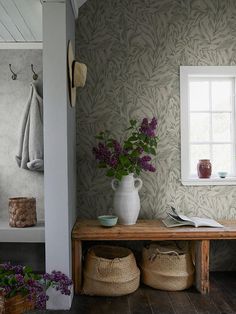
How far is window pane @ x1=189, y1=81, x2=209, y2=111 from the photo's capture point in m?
3.73

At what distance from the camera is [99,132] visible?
3576mm

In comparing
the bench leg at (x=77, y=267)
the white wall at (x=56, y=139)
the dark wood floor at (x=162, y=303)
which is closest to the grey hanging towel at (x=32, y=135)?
the white wall at (x=56, y=139)

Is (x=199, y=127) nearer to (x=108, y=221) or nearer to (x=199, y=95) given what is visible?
(x=199, y=95)

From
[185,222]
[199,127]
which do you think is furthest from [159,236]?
[199,127]

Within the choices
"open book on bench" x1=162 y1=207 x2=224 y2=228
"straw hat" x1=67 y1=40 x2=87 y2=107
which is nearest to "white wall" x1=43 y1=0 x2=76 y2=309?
"straw hat" x1=67 y1=40 x2=87 y2=107

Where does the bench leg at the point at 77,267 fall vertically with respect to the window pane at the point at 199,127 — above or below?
below

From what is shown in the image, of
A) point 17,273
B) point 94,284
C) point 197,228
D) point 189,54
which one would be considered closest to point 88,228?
point 94,284

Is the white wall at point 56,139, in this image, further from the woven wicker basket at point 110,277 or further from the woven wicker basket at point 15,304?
the woven wicker basket at point 15,304

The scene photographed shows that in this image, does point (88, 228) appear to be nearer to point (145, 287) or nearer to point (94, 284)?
point (94, 284)

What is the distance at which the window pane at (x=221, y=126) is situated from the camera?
374 cm

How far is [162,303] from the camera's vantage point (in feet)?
9.38

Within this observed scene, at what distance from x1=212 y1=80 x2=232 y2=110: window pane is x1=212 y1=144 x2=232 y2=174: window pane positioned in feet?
1.30

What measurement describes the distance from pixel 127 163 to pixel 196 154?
911mm

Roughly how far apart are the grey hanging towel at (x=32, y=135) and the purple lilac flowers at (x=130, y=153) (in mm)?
554
